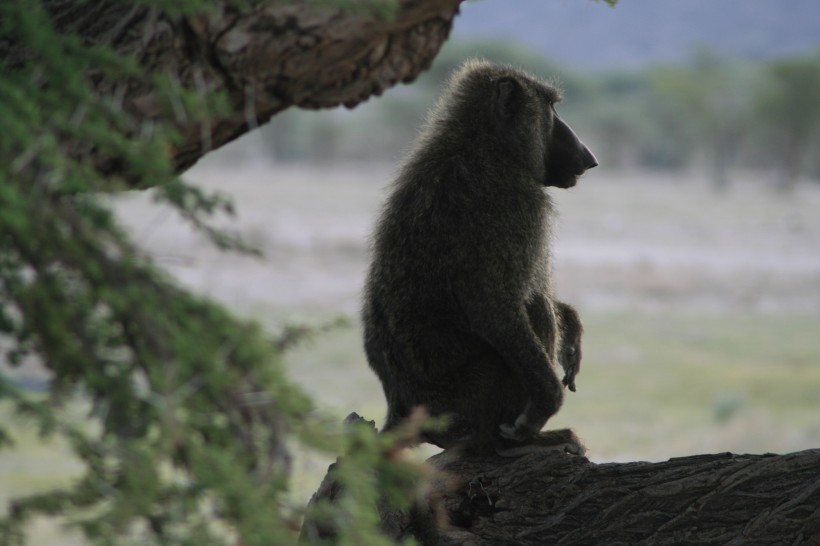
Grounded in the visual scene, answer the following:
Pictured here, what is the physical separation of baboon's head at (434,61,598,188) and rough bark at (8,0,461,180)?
56 centimetres

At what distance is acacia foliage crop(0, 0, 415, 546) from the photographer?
3.80 feet

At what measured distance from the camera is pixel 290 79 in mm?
2326

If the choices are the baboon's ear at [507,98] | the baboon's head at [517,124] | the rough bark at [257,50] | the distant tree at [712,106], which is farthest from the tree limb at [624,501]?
the distant tree at [712,106]

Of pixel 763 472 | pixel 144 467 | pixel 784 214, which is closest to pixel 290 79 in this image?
pixel 144 467

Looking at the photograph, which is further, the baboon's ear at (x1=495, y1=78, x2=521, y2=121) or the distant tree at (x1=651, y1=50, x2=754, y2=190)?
the distant tree at (x1=651, y1=50, x2=754, y2=190)

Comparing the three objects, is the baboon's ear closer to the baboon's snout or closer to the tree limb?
the baboon's snout

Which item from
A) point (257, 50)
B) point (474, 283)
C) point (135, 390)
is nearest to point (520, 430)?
point (474, 283)

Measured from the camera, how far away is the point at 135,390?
1.21 m

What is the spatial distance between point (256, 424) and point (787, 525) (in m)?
1.82

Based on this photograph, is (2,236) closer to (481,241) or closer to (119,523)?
(119,523)

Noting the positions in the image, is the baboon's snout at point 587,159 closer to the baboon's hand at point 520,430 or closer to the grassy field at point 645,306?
the baboon's hand at point 520,430

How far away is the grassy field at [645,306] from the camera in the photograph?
40.4 feet

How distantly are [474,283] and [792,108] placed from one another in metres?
30.2

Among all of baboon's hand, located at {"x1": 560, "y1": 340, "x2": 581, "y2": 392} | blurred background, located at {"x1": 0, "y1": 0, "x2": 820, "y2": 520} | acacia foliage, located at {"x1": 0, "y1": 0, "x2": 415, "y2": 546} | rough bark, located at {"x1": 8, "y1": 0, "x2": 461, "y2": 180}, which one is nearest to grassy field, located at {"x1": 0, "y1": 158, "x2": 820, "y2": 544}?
blurred background, located at {"x1": 0, "y1": 0, "x2": 820, "y2": 520}
